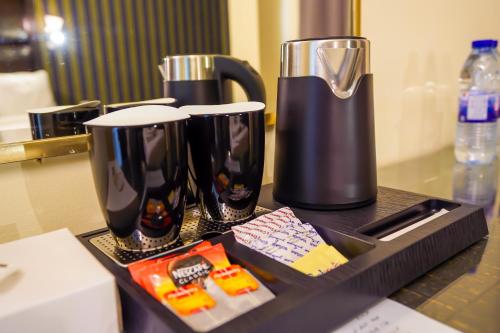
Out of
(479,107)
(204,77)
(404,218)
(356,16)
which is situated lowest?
(404,218)

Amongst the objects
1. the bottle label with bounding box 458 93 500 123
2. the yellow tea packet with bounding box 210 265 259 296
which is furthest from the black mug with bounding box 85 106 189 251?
the bottle label with bounding box 458 93 500 123

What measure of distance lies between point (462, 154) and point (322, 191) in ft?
2.94

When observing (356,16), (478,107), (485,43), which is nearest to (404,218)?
(356,16)

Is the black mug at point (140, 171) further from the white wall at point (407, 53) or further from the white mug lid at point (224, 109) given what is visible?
the white wall at point (407, 53)

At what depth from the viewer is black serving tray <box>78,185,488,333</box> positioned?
0.37 m

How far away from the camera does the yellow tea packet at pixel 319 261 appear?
49cm

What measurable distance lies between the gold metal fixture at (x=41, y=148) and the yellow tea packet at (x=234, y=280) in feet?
1.03

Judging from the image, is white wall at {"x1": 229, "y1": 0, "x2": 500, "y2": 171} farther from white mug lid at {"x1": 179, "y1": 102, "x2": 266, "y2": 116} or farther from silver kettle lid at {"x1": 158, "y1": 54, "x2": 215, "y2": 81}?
white mug lid at {"x1": 179, "y1": 102, "x2": 266, "y2": 116}

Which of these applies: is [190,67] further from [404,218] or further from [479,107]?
[479,107]

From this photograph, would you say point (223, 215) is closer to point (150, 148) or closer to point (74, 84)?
point (150, 148)

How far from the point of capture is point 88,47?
30.6 inches

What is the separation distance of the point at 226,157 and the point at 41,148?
1.08ft

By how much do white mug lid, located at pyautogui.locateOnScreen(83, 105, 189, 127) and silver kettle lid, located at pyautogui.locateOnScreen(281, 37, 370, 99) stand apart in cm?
21

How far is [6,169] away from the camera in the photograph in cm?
66
